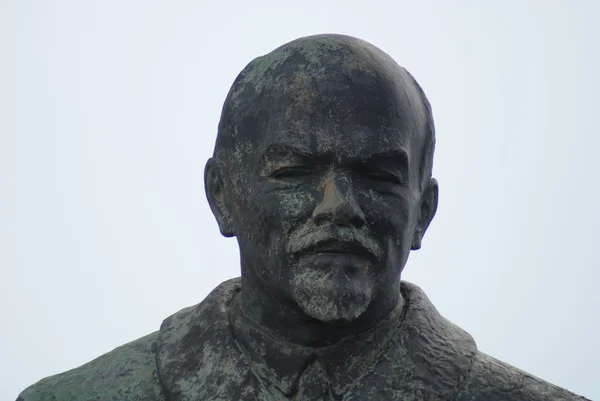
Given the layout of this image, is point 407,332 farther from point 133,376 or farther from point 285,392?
point 133,376

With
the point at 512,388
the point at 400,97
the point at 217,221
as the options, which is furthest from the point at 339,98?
the point at 512,388

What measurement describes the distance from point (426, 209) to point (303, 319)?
0.74 metres

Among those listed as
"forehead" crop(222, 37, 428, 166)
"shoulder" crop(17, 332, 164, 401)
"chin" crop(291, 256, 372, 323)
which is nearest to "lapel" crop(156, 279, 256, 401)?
"shoulder" crop(17, 332, 164, 401)

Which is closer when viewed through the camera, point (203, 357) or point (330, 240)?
point (330, 240)

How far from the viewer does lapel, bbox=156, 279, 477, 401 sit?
6.83 metres

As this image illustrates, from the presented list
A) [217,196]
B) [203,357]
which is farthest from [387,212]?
[203,357]

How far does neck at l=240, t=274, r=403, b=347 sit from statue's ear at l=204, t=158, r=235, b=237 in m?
0.25

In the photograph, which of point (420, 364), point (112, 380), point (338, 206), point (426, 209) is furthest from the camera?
point (112, 380)

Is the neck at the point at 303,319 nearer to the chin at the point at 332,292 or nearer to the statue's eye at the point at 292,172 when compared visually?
the chin at the point at 332,292

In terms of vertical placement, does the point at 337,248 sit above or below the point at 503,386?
above

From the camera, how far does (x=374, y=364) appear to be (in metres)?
6.91

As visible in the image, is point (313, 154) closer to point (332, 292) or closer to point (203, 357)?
point (332, 292)

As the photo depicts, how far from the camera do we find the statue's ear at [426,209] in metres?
7.14

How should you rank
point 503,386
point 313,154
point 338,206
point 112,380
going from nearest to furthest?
point 338,206 → point 313,154 → point 503,386 → point 112,380
